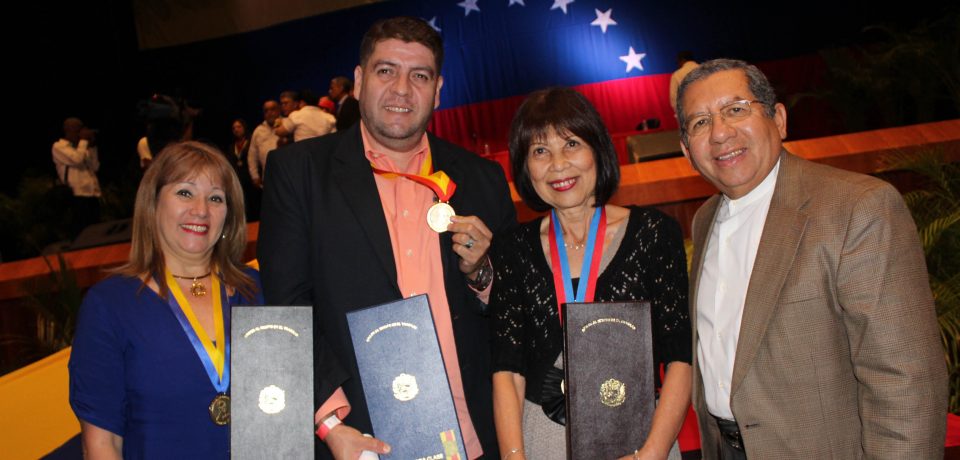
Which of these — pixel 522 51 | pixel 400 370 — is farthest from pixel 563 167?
pixel 522 51

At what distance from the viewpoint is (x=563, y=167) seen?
225cm

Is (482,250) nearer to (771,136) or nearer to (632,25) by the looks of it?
(771,136)

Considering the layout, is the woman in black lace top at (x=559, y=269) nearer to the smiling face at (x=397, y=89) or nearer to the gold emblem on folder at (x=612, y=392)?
the gold emblem on folder at (x=612, y=392)

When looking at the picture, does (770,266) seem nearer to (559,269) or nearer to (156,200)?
(559,269)

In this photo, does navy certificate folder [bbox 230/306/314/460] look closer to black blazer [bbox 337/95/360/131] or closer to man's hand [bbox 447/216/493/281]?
man's hand [bbox 447/216/493/281]

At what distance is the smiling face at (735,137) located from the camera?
Result: 84.7 inches

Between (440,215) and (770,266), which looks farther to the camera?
(440,215)

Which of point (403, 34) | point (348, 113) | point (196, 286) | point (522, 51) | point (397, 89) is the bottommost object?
point (196, 286)

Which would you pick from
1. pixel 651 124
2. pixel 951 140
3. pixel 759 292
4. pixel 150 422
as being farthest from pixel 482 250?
pixel 651 124

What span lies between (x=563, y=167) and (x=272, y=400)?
1.07 meters

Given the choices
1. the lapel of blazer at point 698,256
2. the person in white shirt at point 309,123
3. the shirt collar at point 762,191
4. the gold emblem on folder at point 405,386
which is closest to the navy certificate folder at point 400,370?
the gold emblem on folder at point 405,386

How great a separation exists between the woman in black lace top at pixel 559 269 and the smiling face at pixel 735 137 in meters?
0.22

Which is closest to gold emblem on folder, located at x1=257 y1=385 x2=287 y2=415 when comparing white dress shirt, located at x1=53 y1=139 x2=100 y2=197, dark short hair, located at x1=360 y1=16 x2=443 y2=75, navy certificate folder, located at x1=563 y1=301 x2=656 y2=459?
navy certificate folder, located at x1=563 y1=301 x2=656 y2=459

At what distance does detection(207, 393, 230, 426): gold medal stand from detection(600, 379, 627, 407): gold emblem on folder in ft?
3.87
